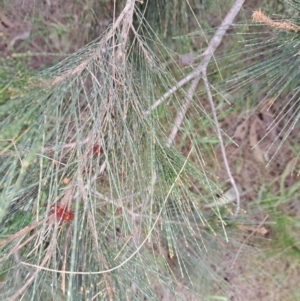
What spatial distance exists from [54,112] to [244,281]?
38.8 inches

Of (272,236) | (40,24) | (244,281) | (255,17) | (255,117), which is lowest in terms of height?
(244,281)

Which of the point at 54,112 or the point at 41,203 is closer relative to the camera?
the point at 54,112

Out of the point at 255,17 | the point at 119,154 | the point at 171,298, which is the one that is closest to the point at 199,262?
the point at 171,298

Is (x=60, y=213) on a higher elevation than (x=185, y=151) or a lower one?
higher

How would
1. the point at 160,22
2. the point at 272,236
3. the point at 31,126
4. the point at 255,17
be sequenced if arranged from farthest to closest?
1. the point at 272,236
2. the point at 160,22
3. the point at 255,17
4. the point at 31,126

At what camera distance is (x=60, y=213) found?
62cm

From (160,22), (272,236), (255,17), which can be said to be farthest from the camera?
(272,236)

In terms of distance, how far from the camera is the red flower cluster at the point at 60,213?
24.4 inches

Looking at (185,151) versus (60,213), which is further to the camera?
(185,151)

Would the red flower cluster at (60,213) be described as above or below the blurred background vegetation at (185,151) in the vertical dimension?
above

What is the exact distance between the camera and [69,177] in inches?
26.0

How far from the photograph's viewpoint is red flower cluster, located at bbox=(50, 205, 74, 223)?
0.62 metres

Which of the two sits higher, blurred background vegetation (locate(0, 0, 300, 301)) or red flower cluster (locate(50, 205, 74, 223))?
red flower cluster (locate(50, 205, 74, 223))

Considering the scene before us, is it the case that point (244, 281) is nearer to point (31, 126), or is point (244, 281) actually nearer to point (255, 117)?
point (255, 117)
